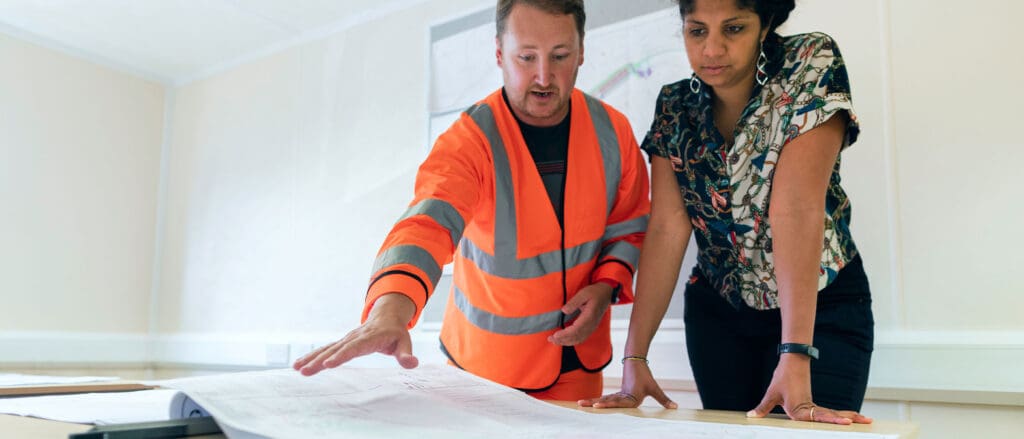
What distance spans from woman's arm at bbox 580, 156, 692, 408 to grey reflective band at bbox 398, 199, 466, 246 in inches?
12.3

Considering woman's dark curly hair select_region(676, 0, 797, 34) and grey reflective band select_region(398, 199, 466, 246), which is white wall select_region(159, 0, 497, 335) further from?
woman's dark curly hair select_region(676, 0, 797, 34)

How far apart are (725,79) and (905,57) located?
0.83 m

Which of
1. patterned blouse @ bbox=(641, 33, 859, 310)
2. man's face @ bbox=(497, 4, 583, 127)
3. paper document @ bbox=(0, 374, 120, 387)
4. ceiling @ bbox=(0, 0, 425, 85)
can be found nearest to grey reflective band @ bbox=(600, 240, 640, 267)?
patterned blouse @ bbox=(641, 33, 859, 310)

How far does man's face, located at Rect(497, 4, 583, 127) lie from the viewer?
54.6 inches

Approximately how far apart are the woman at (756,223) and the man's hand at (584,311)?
70 millimetres

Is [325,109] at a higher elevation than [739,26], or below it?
higher

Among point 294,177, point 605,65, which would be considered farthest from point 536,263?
point 294,177

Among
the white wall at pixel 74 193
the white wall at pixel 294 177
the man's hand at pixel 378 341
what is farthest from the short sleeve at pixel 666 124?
the white wall at pixel 74 193

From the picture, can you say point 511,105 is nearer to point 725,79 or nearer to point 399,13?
point 725,79

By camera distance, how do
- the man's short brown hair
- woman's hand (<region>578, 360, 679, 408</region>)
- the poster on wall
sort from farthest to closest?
the poster on wall
the man's short brown hair
woman's hand (<region>578, 360, 679, 408</region>)

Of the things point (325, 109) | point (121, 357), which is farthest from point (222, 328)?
point (325, 109)

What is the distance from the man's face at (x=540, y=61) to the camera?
4.55 ft

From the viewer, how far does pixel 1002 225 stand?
1642 mm

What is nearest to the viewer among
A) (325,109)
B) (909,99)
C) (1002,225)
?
(1002,225)
